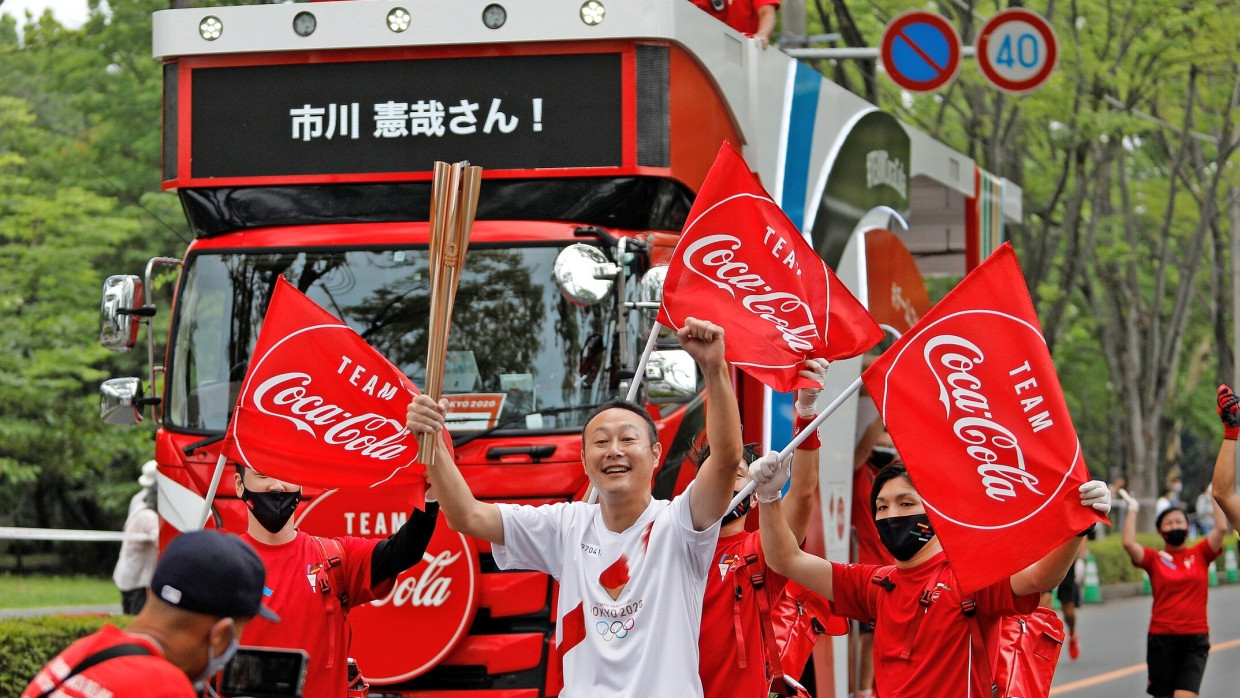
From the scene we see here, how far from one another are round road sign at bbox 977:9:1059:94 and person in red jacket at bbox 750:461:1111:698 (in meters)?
11.4

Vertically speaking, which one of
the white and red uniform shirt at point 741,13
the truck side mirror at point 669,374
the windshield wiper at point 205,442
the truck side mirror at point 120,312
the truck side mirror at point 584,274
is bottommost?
the windshield wiper at point 205,442

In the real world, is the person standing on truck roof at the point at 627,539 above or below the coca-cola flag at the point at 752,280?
below

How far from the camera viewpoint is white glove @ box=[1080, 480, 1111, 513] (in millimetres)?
4703

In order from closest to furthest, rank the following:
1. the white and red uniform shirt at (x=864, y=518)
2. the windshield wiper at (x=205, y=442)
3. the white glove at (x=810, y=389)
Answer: the white glove at (x=810, y=389) < the windshield wiper at (x=205, y=442) < the white and red uniform shirt at (x=864, y=518)

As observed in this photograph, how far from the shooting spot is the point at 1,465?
20.5 meters

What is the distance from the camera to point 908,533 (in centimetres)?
541

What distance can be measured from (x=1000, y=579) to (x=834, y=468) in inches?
163

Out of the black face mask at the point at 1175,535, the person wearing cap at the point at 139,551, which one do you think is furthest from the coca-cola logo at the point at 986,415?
the person wearing cap at the point at 139,551

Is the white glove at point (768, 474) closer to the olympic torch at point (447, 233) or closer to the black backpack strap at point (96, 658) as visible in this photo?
the olympic torch at point (447, 233)

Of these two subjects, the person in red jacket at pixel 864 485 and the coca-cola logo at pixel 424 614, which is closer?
the coca-cola logo at pixel 424 614

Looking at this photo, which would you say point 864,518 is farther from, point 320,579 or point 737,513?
point 320,579

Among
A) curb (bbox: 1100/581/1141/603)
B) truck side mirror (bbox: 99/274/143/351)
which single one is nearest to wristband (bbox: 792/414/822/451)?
truck side mirror (bbox: 99/274/143/351)

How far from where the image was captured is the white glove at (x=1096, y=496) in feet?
15.4

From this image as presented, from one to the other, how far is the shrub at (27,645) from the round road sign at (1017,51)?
953cm
